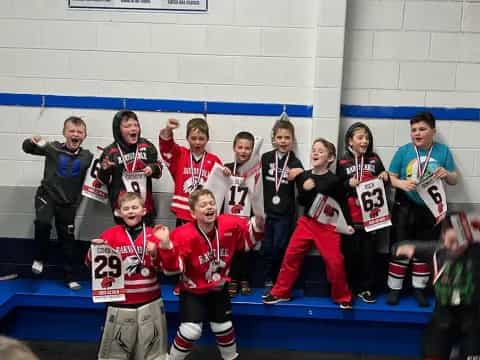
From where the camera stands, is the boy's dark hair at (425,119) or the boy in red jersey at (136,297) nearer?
the boy in red jersey at (136,297)

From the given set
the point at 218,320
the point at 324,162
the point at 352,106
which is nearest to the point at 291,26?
the point at 352,106

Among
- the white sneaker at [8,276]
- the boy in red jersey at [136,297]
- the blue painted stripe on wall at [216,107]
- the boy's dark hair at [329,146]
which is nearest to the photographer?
the boy in red jersey at [136,297]

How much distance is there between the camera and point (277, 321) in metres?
3.79

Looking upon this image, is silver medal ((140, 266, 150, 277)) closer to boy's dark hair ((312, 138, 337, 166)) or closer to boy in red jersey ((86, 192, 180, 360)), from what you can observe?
boy in red jersey ((86, 192, 180, 360))

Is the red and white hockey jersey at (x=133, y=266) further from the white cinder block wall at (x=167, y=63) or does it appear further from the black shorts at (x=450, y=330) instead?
the black shorts at (x=450, y=330)

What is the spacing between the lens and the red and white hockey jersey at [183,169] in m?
3.80

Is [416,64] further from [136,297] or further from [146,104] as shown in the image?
[136,297]

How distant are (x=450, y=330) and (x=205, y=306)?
1.34 meters

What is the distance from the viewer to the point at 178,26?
12.9ft

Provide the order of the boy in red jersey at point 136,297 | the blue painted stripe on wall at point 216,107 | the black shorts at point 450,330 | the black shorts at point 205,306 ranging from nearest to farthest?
the black shorts at point 450,330 → the boy in red jersey at point 136,297 → the black shorts at point 205,306 → the blue painted stripe on wall at point 216,107

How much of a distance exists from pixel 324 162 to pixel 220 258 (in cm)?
94

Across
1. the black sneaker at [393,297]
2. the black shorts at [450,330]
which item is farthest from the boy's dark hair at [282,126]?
the black shorts at [450,330]

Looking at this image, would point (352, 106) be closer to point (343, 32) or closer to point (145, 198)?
point (343, 32)

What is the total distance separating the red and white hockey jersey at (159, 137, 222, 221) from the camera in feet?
12.5
